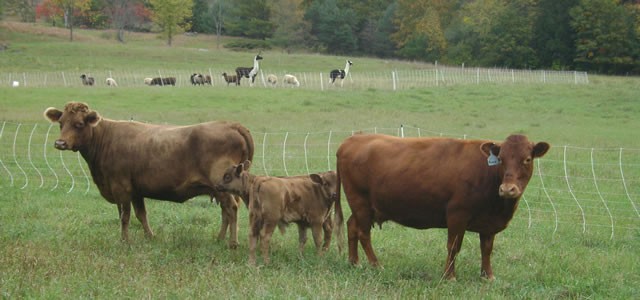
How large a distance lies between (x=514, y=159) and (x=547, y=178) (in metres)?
10.1

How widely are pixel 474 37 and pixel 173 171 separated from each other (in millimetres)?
70318

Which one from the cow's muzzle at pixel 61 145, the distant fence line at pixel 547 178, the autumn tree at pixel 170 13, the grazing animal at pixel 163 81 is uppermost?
the autumn tree at pixel 170 13

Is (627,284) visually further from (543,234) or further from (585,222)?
(585,222)

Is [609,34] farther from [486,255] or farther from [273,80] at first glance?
[486,255]

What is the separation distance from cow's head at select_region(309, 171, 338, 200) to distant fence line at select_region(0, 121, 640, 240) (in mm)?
4034

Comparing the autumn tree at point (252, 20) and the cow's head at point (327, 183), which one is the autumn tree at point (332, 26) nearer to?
the autumn tree at point (252, 20)

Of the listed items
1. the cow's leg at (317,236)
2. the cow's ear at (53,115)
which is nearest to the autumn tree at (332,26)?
the cow's ear at (53,115)

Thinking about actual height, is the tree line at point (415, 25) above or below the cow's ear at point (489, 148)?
above

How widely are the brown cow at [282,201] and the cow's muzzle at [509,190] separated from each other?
266 centimetres

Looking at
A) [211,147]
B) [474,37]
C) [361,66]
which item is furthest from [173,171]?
[474,37]

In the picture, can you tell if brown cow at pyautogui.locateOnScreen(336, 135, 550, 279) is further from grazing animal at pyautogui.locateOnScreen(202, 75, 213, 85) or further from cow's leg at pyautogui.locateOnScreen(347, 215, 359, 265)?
grazing animal at pyautogui.locateOnScreen(202, 75, 213, 85)

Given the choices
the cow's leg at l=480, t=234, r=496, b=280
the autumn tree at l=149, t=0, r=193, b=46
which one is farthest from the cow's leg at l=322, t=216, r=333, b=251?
the autumn tree at l=149, t=0, r=193, b=46

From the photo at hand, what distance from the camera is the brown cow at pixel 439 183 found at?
8.53 m

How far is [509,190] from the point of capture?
26.6ft
